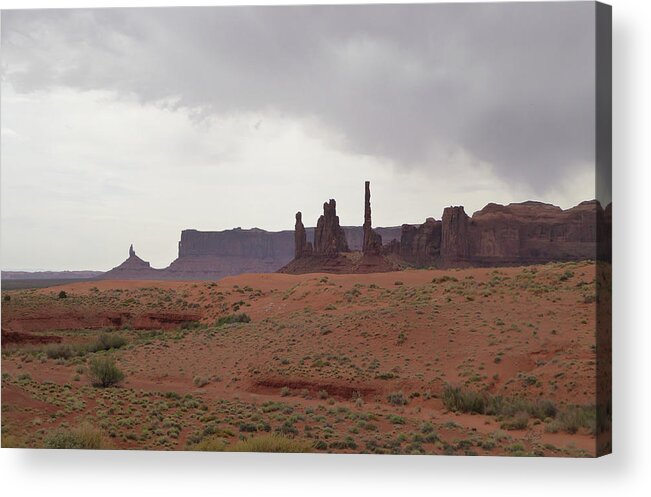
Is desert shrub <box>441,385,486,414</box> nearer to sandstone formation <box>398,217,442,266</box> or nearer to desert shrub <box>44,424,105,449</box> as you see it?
sandstone formation <box>398,217,442,266</box>

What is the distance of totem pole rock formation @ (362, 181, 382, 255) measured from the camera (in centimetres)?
1359

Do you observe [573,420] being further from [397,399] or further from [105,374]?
[105,374]

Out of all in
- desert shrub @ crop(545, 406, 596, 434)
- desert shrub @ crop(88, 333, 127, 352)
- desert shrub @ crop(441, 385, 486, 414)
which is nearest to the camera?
desert shrub @ crop(545, 406, 596, 434)

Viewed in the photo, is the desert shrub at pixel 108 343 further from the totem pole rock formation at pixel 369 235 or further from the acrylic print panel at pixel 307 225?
the totem pole rock formation at pixel 369 235

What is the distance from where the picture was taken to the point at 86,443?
1314cm

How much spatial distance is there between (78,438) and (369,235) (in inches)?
239

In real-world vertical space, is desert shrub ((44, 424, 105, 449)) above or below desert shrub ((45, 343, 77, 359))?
below

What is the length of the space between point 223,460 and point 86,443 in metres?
2.32

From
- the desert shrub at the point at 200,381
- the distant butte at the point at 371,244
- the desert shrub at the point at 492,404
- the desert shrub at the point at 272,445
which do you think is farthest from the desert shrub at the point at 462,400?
the desert shrub at the point at 200,381

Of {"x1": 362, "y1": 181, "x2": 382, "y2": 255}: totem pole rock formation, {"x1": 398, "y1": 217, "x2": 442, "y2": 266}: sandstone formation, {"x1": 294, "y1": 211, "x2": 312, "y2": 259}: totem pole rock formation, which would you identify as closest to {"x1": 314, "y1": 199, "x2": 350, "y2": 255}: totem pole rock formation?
{"x1": 294, "y1": 211, "x2": 312, "y2": 259}: totem pole rock formation

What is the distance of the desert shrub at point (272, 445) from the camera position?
1279cm

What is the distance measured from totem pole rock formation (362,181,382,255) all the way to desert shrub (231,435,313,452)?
3.65 m

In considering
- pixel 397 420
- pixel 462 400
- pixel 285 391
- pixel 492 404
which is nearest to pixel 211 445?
pixel 285 391

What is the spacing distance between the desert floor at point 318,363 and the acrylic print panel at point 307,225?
0.04m
